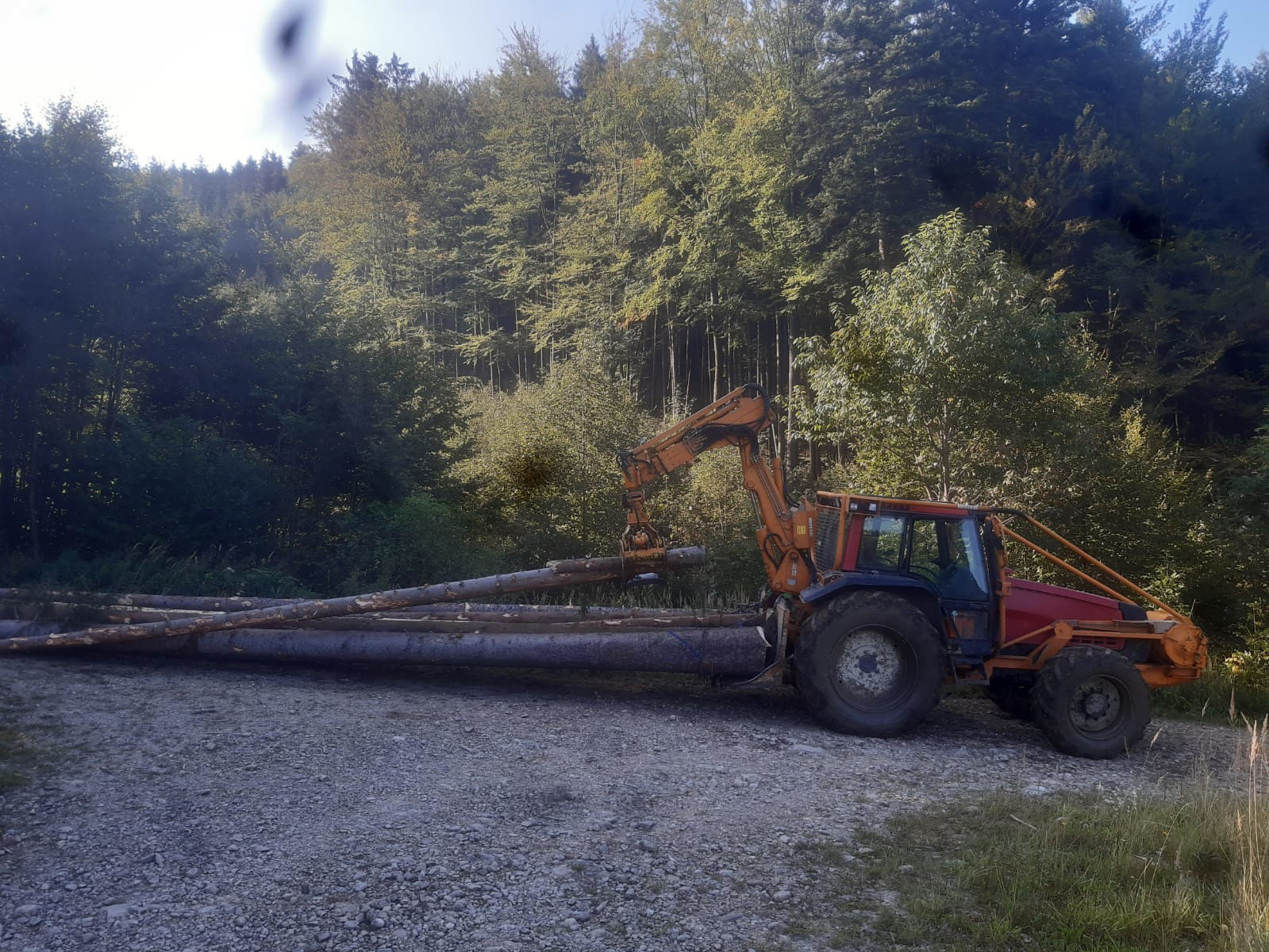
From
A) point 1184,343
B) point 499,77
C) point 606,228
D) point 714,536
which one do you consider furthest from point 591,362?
point 499,77

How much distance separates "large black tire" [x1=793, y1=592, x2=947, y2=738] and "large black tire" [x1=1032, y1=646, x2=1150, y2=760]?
948 millimetres

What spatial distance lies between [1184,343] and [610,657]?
19.7 m

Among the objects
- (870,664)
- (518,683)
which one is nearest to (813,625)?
(870,664)

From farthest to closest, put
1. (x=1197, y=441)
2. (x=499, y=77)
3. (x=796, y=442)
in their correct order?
(x=499, y=77)
(x=796, y=442)
(x=1197, y=441)

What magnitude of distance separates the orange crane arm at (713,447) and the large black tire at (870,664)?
111 cm

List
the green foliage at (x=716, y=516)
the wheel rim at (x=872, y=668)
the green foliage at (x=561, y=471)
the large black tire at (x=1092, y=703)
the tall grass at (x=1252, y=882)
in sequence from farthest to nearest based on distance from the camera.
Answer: the green foliage at (x=561, y=471)
the green foliage at (x=716, y=516)
the wheel rim at (x=872, y=668)
the large black tire at (x=1092, y=703)
the tall grass at (x=1252, y=882)

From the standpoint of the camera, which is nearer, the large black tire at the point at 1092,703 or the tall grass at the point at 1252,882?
the tall grass at the point at 1252,882

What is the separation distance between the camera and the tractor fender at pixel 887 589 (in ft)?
27.6

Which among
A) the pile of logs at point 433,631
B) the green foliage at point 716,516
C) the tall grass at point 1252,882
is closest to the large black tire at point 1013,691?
the pile of logs at point 433,631

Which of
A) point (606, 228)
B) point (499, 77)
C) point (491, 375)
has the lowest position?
point (491, 375)

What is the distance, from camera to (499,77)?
37562 millimetres

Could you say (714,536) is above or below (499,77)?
below

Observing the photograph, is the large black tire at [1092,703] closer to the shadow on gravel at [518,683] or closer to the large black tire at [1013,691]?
the large black tire at [1013,691]

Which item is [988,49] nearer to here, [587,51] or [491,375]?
[587,51]
